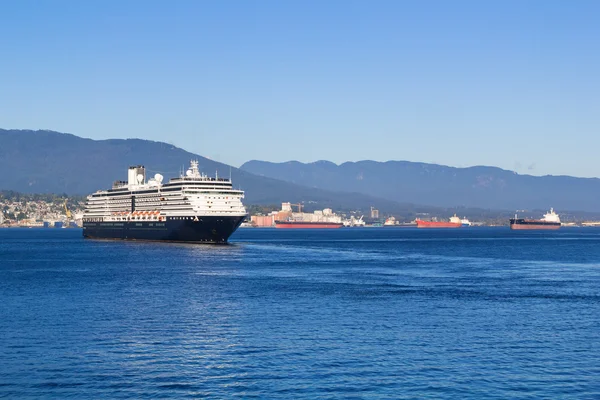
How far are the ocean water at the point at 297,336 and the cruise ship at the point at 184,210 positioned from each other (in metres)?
49.1

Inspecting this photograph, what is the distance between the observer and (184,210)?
123 metres

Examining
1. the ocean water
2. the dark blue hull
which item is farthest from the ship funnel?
the ocean water

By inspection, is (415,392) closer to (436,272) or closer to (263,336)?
(263,336)

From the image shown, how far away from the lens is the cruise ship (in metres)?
122

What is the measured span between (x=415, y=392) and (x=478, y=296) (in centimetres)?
2837

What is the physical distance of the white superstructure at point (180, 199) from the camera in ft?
401

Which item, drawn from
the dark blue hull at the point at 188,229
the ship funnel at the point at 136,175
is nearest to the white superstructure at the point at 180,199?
the dark blue hull at the point at 188,229

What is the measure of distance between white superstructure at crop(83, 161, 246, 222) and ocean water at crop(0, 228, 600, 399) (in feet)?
163

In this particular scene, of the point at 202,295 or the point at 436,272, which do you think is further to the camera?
Result: the point at 436,272

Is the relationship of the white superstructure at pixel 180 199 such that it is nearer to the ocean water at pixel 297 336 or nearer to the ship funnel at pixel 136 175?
the ship funnel at pixel 136 175

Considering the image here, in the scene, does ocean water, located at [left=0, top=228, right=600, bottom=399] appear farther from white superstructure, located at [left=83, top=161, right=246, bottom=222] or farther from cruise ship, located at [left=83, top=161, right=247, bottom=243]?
white superstructure, located at [left=83, top=161, right=246, bottom=222]

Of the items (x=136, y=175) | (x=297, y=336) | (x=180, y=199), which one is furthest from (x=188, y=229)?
(x=297, y=336)

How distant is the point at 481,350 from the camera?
36.0 m

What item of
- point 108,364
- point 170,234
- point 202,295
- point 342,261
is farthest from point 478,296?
point 170,234
